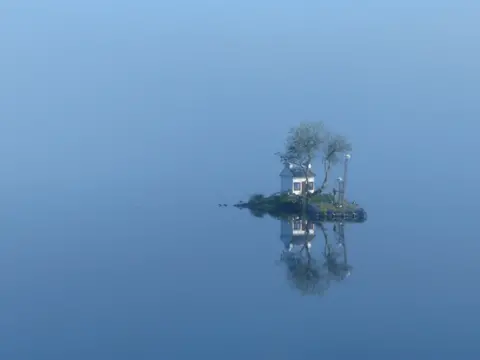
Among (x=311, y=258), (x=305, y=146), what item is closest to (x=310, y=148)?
(x=305, y=146)

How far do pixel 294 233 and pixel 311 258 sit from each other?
301 centimetres

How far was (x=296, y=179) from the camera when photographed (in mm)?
27078

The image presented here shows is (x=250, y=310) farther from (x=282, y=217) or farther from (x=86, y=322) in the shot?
(x=282, y=217)

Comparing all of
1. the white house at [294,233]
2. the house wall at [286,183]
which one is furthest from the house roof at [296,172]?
the white house at [294,233]

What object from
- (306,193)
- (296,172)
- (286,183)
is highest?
(296,172)

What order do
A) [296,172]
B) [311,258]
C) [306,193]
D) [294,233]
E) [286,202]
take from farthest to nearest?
[296,172] → [286,202] → [306,193] → [294,233] → [311,258]

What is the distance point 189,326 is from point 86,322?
60.0 inches

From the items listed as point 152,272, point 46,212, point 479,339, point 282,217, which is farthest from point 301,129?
point 479,339

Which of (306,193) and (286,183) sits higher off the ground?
(286,183)

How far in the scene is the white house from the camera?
70.3 ft

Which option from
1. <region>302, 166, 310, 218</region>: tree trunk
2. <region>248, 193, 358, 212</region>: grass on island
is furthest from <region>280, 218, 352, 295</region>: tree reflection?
<region>248, 193, 358, 212</region>: grass on island

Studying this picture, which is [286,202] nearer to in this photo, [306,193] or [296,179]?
[306,193]

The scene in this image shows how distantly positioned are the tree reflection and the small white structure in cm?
284

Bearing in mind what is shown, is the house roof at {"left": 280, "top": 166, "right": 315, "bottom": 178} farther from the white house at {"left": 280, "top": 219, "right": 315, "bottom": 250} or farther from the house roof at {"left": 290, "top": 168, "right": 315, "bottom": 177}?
the white house at {"left": 280, "top": 219, "right": 315, "bottom": 250}
